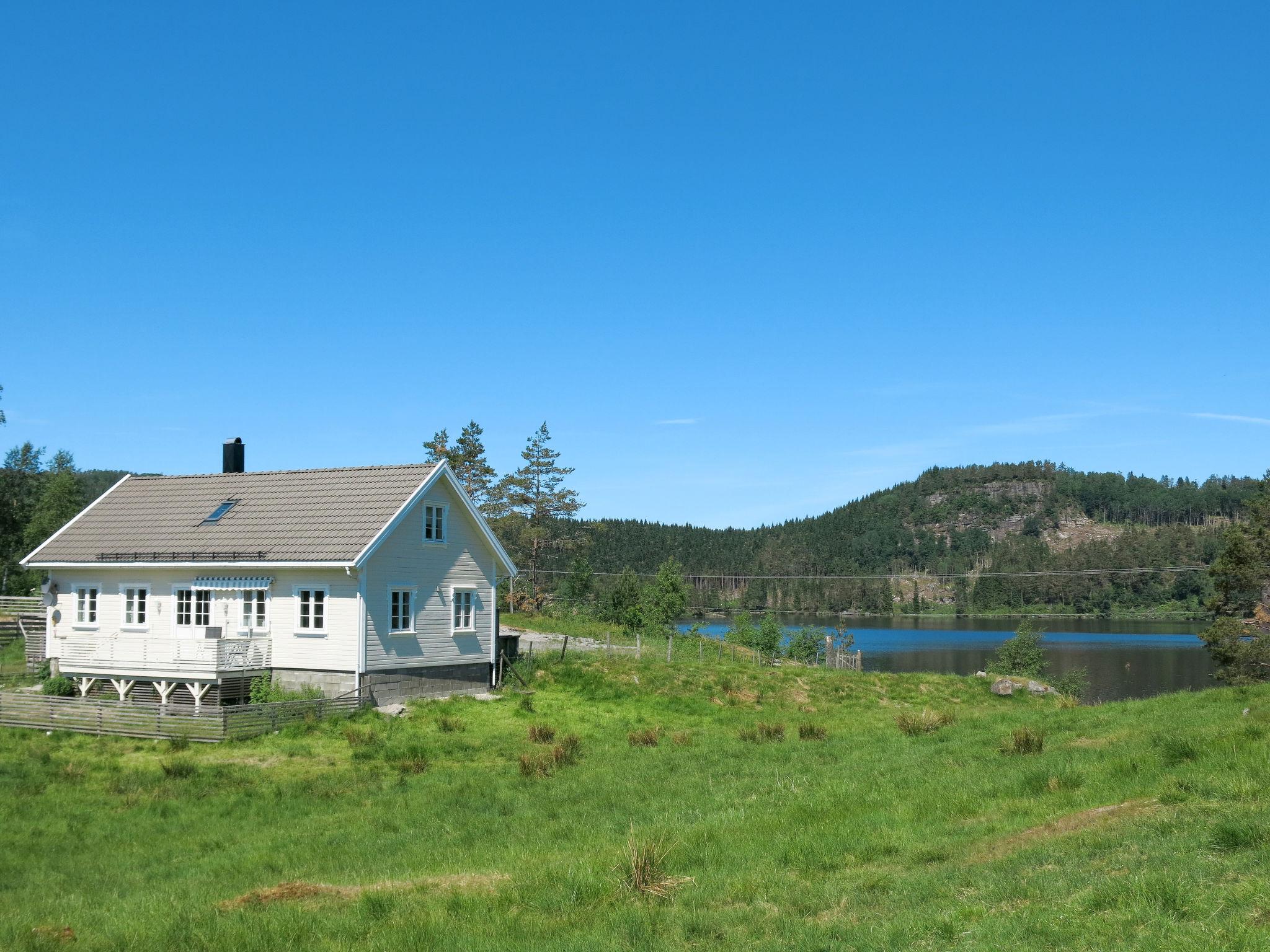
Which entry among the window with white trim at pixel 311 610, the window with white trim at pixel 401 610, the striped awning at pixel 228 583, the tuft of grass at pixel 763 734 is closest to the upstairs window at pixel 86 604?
the striped awning at pixel 228 583

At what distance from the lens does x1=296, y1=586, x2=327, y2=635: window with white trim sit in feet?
92.3

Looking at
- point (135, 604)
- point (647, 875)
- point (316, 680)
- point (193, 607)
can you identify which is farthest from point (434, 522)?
point (647, 875)

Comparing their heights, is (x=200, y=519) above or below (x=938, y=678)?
above

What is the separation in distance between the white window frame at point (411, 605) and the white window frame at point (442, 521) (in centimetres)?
151

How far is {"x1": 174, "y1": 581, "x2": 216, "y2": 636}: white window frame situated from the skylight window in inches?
101

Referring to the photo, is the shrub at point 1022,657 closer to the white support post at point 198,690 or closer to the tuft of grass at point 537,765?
the white support post at point 198,690

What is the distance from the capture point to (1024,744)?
659 inches

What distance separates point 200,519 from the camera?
1253 inches

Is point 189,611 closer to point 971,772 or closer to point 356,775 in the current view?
point 356,775

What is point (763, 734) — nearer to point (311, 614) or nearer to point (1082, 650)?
point (311, 614)

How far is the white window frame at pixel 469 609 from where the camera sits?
103 ft

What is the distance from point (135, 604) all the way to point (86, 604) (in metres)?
1.99

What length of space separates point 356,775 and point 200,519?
16032 mm

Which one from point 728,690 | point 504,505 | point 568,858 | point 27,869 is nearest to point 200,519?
point 728,690
